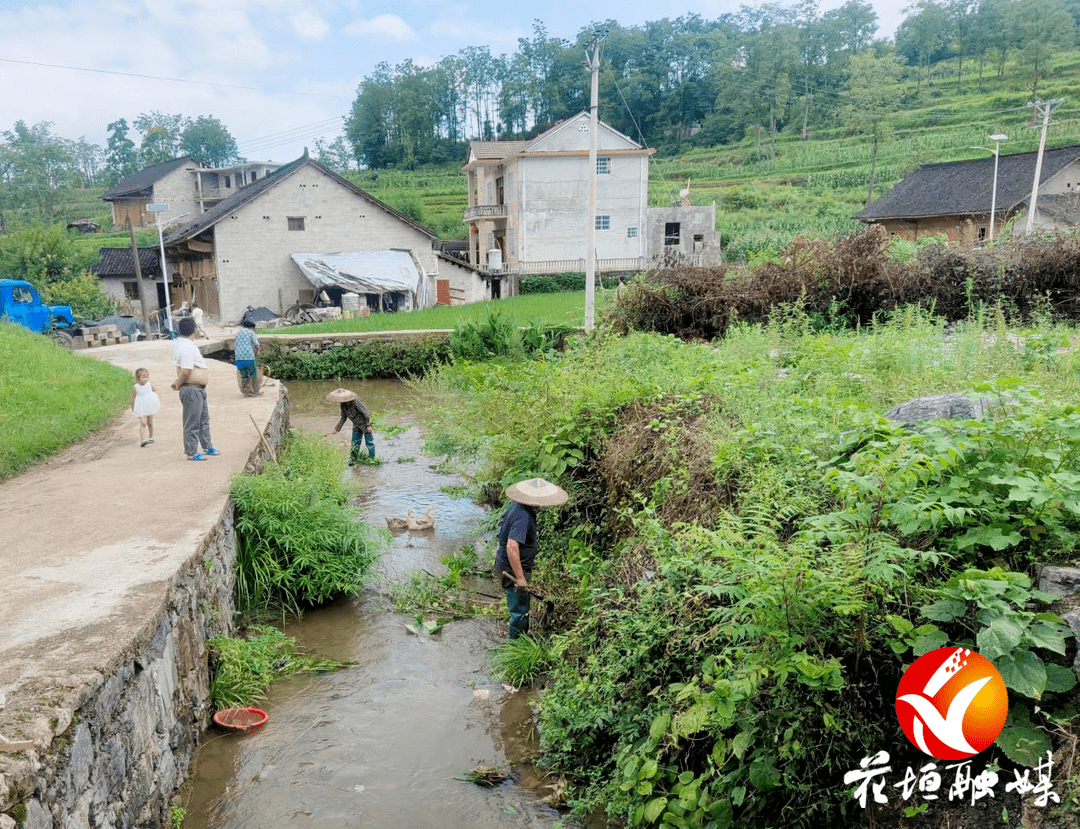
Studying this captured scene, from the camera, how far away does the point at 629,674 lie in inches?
191

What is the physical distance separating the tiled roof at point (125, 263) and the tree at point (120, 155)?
5415cm

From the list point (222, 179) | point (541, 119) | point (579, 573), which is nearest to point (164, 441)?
point (579, 573)

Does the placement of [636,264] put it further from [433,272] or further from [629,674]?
[629,674]

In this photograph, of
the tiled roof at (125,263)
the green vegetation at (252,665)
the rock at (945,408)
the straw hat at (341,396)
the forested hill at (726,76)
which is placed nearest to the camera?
the rock at (945,408)

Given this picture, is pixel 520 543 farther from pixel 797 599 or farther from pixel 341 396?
pixel 341 396

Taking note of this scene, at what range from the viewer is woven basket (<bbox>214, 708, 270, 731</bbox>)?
5629mm

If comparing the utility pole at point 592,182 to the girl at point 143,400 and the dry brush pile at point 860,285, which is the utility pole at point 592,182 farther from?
the girl at point 143,400

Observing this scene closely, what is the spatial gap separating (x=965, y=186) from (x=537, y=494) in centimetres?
3639

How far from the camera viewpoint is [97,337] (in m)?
22.7

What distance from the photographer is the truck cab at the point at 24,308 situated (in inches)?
880

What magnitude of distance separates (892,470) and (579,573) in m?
3.20

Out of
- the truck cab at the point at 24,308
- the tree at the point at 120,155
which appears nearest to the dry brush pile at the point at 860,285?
the truck cab at the point at 24,308

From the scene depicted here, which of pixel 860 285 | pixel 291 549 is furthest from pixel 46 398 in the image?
pixel 860 285

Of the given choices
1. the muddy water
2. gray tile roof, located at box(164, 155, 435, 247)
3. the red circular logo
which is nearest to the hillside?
gray tile roof, located at box(164, 155, 435, 247)
